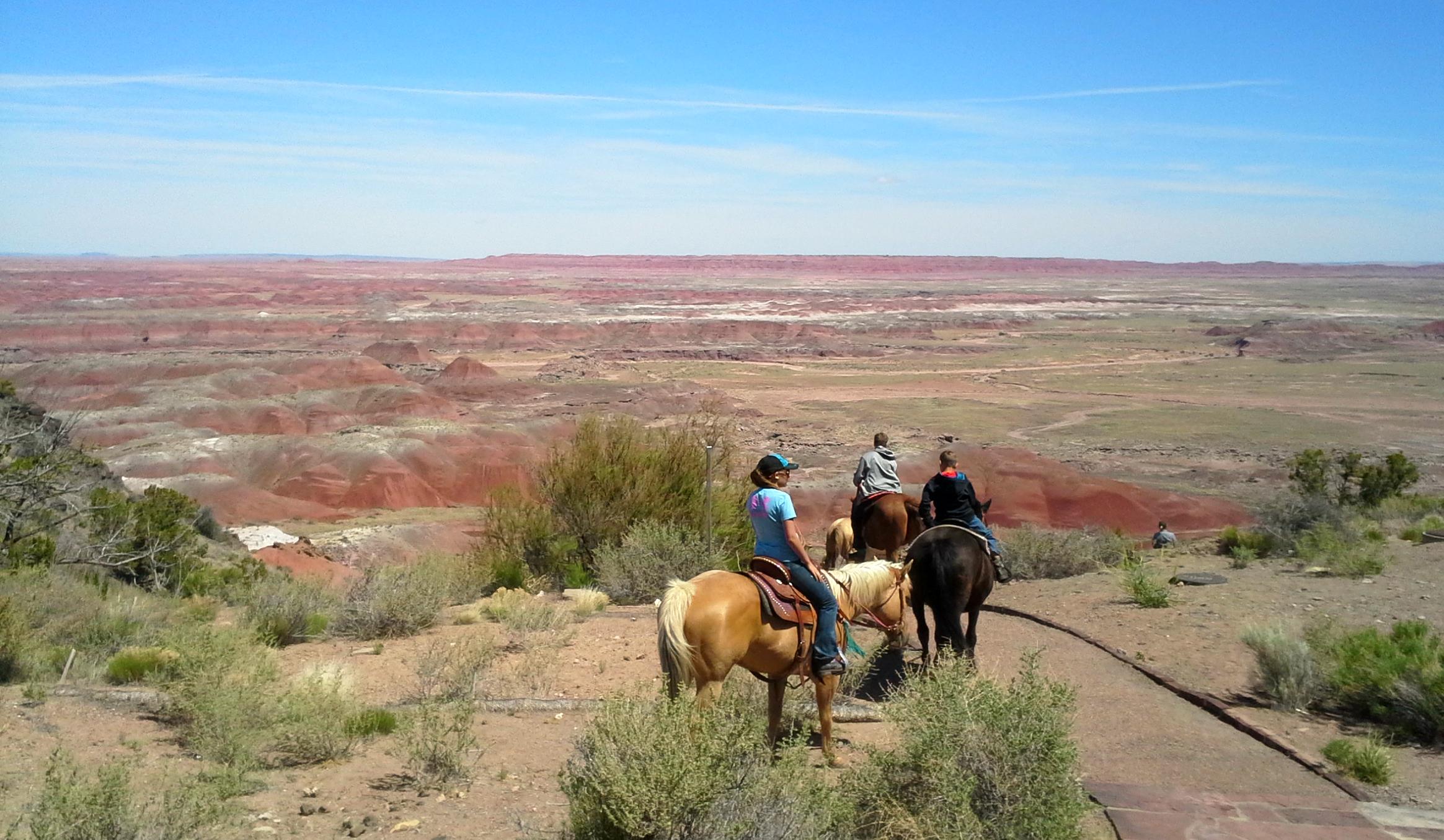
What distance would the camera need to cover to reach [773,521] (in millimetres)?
7730

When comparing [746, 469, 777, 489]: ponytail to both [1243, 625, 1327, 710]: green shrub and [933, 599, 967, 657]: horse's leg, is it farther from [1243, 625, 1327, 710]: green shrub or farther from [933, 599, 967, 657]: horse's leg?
[1243, 625, 1327, 710]: green shrub

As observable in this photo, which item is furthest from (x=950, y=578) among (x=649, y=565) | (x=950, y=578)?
(x=649, y=565)

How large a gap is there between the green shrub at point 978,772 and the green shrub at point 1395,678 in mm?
4795

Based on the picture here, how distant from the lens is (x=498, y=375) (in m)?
76.1

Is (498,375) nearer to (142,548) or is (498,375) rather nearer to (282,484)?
(282,484)

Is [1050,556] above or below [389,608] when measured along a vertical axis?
below

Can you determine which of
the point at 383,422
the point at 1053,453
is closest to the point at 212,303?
the point at 383,422

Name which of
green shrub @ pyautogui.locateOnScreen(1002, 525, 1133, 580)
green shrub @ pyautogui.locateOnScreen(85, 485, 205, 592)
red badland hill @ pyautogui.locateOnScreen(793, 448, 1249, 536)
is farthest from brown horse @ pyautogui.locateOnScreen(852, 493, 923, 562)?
red badland hill @ pyautogui.locateOnScreen(793, 448, 1249, 536)

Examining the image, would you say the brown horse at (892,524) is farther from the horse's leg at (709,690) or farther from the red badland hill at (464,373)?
the red badland hill at (464,373)

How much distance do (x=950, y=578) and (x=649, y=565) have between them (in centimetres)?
592

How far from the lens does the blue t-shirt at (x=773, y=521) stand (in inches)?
302

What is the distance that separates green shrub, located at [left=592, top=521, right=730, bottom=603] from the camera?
15.1 meters

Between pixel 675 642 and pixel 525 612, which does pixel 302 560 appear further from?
pixel 675 642

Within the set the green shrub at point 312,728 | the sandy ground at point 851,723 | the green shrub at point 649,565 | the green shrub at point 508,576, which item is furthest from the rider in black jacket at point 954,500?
the green shrub at point 508,576
